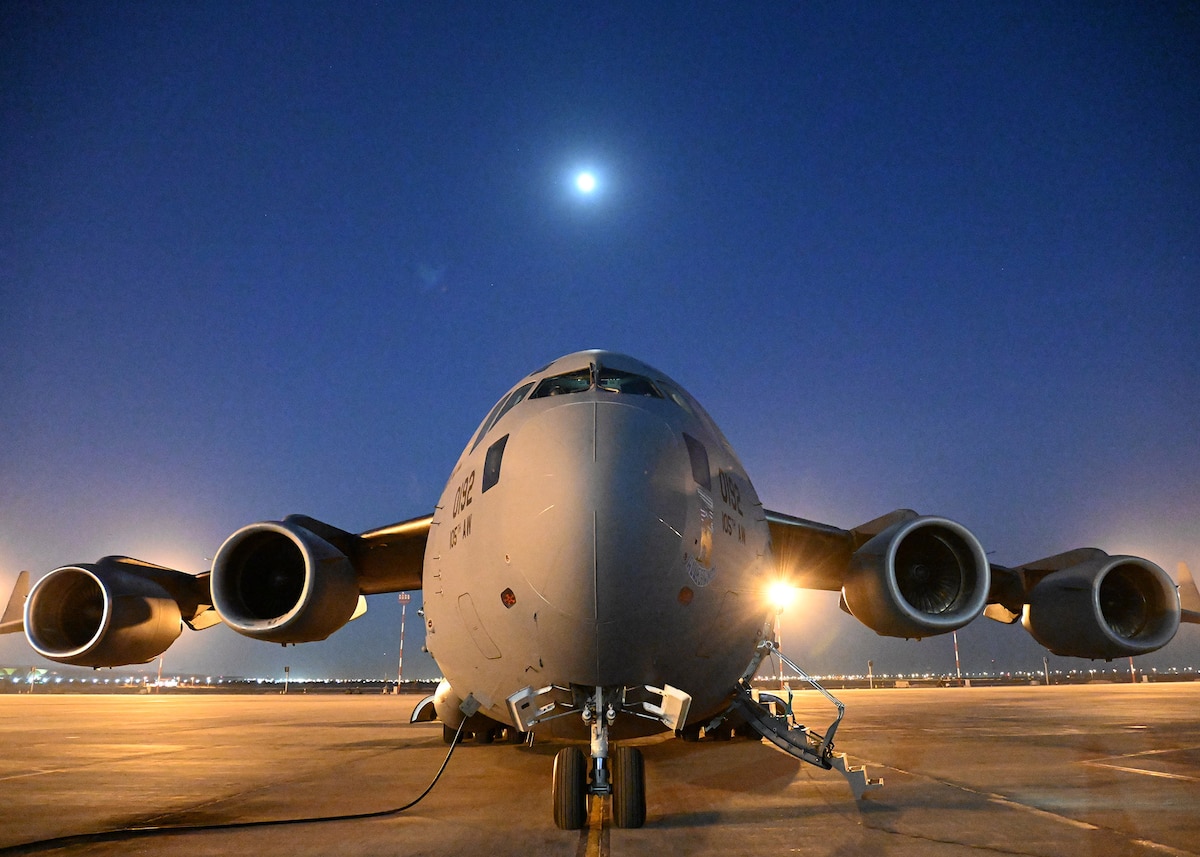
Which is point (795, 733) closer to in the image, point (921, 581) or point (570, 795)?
point (921, 581)

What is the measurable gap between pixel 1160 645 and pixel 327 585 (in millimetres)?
9147

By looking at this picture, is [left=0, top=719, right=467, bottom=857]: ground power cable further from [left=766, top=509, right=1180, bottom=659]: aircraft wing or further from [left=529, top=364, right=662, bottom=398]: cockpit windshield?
[left=766, top=509, right=1180, bottom=659]: aircraft wing

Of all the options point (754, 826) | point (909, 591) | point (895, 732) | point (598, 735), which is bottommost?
point (895, 732)

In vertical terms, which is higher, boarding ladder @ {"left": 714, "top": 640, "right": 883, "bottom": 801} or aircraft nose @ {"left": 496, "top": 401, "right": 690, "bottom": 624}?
aircraft nose @ {"left": 496, "top": 401, "right": 690, "bottom": 624}

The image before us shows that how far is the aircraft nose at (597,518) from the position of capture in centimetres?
454

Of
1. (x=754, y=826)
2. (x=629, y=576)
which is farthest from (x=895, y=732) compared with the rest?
(x=629, y=576)

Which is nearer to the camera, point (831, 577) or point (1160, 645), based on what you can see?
point (1160, 645)

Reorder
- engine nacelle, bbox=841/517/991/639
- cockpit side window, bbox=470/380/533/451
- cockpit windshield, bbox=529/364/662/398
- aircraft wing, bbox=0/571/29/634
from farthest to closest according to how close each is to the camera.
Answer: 1. aircraft wing, bbox=0/571/29/634
2. engine nacelle, bbox=841/517/991/639
3. cockpit side window, bbox=470/380/533/451
4. cockpit windshield, bbox=529/364/662/398

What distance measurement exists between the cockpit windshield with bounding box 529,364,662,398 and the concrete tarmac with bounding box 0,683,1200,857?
3067 mm

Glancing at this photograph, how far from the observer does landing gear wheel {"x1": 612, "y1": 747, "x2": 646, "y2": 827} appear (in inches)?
194

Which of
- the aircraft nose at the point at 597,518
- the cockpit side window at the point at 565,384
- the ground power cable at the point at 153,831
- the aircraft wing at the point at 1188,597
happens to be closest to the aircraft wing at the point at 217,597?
the ground power cable at the point at 153,831

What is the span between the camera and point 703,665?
18.2ft

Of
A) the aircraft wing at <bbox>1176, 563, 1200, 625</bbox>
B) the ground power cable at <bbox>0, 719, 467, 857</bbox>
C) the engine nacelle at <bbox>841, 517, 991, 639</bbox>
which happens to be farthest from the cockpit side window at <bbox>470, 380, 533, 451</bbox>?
the aircraft wing at <bbox>1176, 563, 1200, 625</bbox>

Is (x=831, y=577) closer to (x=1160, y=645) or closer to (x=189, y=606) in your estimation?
(x=1160, y=645)
